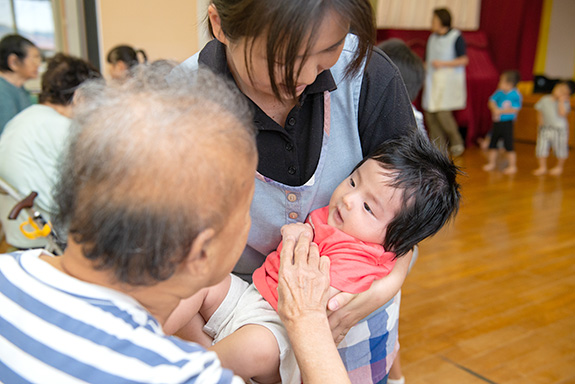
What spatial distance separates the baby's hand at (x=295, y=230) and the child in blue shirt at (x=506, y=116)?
5414mm

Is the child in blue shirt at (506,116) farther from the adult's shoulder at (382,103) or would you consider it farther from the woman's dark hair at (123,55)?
the adult's shoulder at (382,103)

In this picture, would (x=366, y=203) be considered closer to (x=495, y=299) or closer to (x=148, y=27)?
(x=495, y=299)

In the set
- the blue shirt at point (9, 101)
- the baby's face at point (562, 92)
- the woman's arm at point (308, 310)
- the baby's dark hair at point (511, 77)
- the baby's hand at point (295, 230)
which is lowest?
the baby's face at point (562, 92)

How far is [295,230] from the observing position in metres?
1.20

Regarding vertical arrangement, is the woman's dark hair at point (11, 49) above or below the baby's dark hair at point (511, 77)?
above

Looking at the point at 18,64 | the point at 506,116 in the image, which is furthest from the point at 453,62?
the point at 18,64

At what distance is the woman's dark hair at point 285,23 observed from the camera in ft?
2.81

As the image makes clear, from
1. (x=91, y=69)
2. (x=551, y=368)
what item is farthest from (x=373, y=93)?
(x=91, y=69)

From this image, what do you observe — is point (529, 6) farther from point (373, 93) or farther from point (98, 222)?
point (98, 222)

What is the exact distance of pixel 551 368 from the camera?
7.78ft

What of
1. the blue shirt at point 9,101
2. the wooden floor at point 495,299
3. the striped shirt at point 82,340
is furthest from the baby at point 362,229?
the blue shirt at point 9,101

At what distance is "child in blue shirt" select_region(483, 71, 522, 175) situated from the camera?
6125 millimetres

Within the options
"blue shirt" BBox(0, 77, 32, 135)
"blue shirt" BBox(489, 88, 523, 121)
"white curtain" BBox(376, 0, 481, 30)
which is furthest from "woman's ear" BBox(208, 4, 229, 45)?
"white curtain" BBox(376, 0, 481, 30)

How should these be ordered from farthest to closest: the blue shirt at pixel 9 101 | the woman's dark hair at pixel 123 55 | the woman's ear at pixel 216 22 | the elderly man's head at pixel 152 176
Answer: the woman's dark hair at pixel 123 55 < the blue shirt at pixel 9 101 < the woman's ear at pixel 216 22 < the elderly man's head at pixel 152 176
